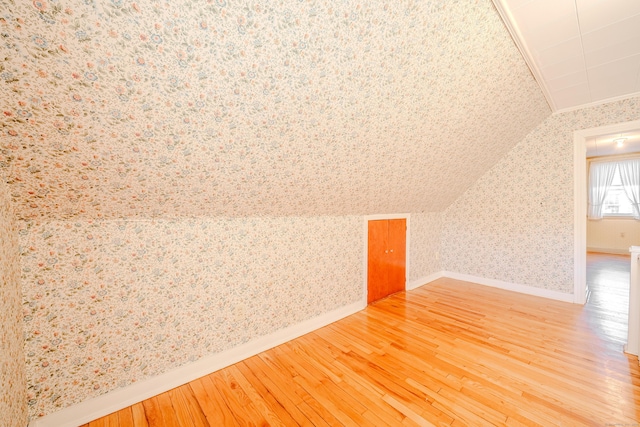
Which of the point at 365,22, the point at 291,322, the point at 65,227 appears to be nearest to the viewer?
the point at 365,22

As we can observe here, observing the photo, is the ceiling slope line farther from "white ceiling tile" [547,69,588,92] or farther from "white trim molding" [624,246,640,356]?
"white trim molding" [624,246,640,356]

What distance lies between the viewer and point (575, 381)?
69.9 inches

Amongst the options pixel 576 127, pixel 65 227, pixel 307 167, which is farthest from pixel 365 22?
pixel 576 127

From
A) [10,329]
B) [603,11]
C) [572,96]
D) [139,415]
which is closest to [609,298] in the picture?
[572,96]

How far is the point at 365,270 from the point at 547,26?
8.80 ft

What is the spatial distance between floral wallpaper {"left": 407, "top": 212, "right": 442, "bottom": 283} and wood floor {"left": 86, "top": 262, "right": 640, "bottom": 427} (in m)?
1.22

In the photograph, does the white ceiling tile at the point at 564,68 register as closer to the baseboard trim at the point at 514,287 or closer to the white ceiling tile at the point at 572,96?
the white ceiling tile at the point at 572,96

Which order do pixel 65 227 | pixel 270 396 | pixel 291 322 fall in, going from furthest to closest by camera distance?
pixel 291 322, pixel 270 396, pixel 65 227

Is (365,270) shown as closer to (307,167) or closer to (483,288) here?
(307,167)

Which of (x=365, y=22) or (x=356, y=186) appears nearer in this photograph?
(x=365, y=22)

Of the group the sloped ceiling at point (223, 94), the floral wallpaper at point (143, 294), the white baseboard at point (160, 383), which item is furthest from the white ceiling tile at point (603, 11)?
the white baseboard at point (160, 383)

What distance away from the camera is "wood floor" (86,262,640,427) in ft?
4.93

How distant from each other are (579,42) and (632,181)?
7.01 m

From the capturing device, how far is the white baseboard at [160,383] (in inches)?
57.3
